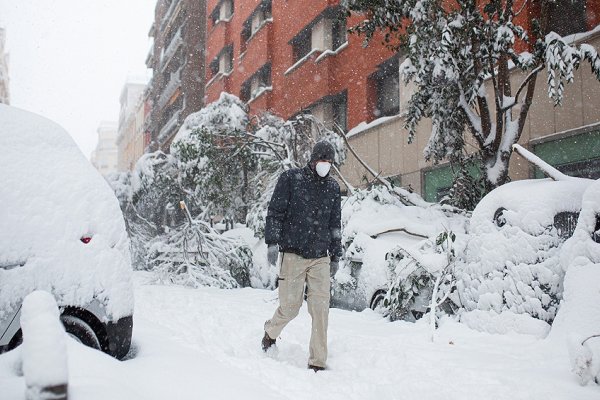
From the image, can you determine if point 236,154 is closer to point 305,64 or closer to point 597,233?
point 305,64

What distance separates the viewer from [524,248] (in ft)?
15.0

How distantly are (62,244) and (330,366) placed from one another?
2.23 metres

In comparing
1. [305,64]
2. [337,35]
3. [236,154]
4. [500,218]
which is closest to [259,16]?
[305,64]

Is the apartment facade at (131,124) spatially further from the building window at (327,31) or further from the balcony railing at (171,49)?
the building window at (327,31)

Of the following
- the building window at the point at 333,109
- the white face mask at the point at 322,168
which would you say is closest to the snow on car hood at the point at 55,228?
the white face mask at the point at 322,168

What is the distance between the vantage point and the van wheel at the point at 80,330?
9.81ft

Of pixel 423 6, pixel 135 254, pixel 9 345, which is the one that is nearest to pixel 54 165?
pixel 9 345

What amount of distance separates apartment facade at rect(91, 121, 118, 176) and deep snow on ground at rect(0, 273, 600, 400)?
340 ft

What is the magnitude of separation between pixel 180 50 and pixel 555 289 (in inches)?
1339

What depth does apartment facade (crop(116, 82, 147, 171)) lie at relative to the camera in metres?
58.1

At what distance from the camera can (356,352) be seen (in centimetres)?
435

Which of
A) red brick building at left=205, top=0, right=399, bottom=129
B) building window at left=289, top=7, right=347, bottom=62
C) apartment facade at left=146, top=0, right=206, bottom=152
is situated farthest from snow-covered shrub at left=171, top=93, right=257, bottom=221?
apartment facade at left=146, top=0, right=206, bottom=152

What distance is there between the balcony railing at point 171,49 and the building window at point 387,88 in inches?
880

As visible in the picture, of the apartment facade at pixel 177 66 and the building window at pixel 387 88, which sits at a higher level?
the apartment facade at pixel 177 66
